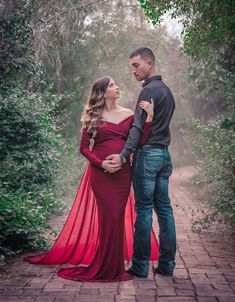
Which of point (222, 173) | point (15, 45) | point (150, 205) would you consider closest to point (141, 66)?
point (150, 205)

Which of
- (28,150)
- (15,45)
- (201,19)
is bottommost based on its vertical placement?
(28,150)

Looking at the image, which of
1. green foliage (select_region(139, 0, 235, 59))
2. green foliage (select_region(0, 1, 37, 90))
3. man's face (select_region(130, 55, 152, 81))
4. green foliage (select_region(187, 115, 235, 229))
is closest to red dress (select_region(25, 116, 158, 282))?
man's face (select_region(130, 55, 152, 81))

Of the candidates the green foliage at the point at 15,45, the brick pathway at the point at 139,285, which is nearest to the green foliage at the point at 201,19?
the green foliage at the point at 15,45

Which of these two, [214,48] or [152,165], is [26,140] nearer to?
[152,165]

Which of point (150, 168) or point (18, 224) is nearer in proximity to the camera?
point (150, 168)

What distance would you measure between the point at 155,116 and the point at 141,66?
549 mm

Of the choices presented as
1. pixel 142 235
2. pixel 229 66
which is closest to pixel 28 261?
pixel 142 235

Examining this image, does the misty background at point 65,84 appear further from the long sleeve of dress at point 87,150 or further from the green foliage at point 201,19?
the long sleeve of dress at point 87,150

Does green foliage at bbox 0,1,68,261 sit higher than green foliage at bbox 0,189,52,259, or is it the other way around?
green foliage at bbox 0,1,68,261

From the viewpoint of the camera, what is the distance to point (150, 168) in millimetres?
4738

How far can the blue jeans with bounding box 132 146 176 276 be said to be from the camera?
4.75 metres

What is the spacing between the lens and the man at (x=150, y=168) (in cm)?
473

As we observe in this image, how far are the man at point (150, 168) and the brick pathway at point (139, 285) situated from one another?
0.28 meters

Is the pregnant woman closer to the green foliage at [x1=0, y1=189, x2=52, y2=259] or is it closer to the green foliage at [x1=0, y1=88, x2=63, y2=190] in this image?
the green foliage at [x1=0, y1=189, x2=52, y2=259]
